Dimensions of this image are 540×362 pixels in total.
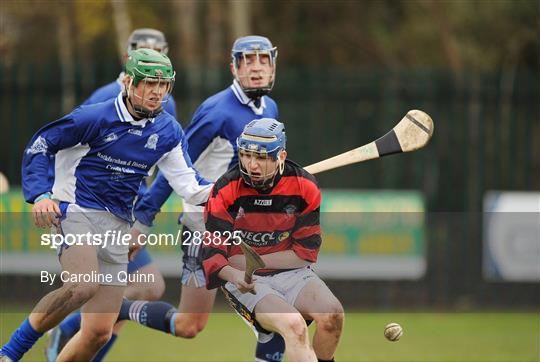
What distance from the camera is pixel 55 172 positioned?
19.6 ft

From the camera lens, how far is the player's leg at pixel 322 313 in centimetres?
551

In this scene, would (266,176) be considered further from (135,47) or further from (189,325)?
(135,47)

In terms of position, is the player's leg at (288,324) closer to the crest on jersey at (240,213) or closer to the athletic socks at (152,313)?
the crest on jersey at (240,213)

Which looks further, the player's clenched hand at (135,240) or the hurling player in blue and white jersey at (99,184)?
the player's clenched hand at (135,240)

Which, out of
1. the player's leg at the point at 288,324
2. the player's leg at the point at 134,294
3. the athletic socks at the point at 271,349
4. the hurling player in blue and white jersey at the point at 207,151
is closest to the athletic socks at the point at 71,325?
the player's leg at the point at 134,294

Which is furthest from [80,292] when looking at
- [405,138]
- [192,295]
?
[405,138]

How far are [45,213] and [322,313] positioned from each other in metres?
1.45

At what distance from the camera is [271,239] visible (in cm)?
570

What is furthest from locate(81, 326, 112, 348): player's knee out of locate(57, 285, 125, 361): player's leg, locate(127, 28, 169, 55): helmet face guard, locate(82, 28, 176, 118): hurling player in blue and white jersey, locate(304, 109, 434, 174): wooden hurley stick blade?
locate(127, 28, 169, 55): helmet face guard

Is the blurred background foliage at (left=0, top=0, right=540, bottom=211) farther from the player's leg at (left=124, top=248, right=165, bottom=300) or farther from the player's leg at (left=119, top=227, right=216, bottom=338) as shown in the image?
the player's leg at (left=119, top=227, right=216, bottom=338)

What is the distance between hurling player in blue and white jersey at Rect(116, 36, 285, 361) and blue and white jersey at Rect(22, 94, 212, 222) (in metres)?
0.40

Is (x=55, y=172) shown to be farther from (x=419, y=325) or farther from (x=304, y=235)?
(x=419, y=325)

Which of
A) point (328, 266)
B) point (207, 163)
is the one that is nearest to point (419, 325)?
point (328, 266)

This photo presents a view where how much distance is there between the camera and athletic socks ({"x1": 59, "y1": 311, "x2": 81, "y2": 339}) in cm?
673
